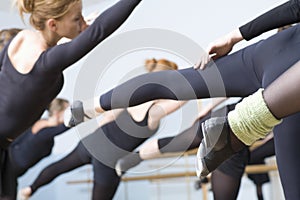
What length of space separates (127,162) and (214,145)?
1.23m

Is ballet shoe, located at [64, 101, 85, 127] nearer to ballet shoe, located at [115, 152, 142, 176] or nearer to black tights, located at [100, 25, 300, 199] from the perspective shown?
black tights, located at [100, 25, 300, 199]

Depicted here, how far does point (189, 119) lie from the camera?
215cm

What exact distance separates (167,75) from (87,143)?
114cm

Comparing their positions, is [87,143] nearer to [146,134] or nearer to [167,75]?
[146,134]

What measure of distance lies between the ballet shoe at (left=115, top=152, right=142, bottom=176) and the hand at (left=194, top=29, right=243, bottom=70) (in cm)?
99

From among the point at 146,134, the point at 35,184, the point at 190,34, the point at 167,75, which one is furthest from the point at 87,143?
the point at 167,75

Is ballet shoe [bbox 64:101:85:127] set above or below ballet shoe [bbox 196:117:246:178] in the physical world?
above

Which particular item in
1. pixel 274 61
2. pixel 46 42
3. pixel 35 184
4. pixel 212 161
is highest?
pixel 46 42

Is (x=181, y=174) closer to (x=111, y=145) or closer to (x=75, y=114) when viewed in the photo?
(x=111, y=145)

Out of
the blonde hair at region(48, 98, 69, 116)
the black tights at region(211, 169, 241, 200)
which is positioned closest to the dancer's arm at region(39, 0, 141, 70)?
the black tights at region(211, 169, 241, 200)

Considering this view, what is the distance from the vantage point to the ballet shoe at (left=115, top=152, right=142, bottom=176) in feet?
7.09

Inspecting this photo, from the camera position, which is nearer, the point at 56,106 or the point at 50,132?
the point at 50,132

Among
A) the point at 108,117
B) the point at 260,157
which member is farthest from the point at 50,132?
the point at 260,157

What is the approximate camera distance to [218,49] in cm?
124
